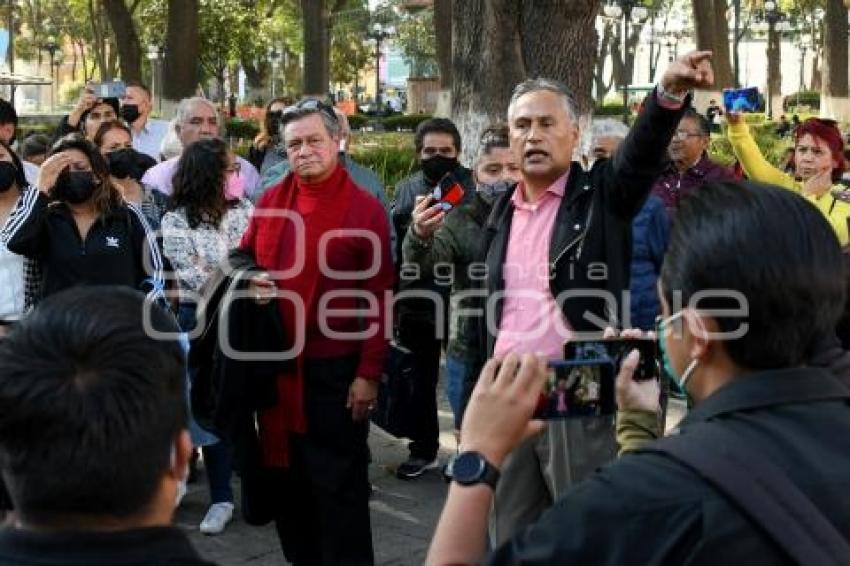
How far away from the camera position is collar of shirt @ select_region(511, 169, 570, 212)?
3.98 metres

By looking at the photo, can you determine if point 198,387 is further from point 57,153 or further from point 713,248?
point 713,248

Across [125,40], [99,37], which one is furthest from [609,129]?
[99,37]

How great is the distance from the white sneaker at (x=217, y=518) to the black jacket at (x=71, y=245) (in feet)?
3.72

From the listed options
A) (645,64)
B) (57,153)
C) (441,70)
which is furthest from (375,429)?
(645,64)

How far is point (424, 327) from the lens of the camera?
6.64 metres

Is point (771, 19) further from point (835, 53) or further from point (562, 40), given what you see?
point (562, 40)

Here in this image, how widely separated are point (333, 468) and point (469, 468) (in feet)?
9.27

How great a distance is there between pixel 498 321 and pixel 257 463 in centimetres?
149

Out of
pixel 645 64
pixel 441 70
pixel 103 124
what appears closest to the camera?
pixel 103 124

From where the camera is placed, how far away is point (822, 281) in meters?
1.96

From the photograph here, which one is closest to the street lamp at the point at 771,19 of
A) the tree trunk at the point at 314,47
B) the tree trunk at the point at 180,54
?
the tree trunk at the point at 314,47

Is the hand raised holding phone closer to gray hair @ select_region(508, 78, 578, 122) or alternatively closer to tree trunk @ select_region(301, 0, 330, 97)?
gray hair @ select_region(508, 78, 578, 122)

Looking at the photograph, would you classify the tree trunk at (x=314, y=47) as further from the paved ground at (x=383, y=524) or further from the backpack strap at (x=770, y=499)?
the backpack strap at (x=770, y=499)

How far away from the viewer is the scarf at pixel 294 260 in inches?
190
